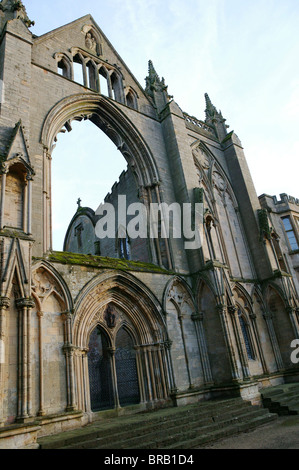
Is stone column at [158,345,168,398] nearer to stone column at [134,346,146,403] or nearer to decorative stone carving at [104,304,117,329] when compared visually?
stone column at [134,346,146,403]

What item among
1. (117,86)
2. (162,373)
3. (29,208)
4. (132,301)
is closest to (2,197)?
(29,208)

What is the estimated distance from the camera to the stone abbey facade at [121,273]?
8445 millimetres

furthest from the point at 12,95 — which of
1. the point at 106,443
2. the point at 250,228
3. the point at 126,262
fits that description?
the point at 250,228

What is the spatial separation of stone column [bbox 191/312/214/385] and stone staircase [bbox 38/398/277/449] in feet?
6.54

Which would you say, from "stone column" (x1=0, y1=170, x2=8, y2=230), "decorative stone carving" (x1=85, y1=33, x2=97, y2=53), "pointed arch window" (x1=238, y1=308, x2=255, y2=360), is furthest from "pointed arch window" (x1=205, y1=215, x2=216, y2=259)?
"decorative stone carving" (x1=85, y1=33, x2=97, y2=53)

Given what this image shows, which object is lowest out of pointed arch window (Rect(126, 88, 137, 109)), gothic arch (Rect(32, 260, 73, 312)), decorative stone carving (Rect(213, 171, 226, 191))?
gothic arch (Rect(32, 260, 73, 312))

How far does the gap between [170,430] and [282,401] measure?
4.86 meters

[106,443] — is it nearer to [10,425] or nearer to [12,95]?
[10,425]

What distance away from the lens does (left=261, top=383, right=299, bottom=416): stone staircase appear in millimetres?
10180

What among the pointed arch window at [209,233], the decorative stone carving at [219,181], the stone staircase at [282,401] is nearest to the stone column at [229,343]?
the stone staircase at [282,401]

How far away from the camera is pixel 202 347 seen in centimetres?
1229

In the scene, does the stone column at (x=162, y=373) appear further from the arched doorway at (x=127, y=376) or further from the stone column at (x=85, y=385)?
the stone column at (x=85, y=385)

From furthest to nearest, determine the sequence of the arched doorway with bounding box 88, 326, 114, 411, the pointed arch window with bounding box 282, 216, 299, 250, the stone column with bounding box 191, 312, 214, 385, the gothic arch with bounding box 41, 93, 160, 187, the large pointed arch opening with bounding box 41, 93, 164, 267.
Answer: the pointed arch window with bounding box 282, 216, 299, 250 < the gothic arch with bounding box 41, 93, 160, 187 < the large pointed arch opening with bounding box 41, 93, 164, 267 < the stone column with bounding box 191, 312, 214, 385 < the arched doorway with bounding box 88, 326, 114, 411
